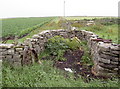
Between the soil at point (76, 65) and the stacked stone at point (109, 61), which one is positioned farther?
the soil at point (76, 65)

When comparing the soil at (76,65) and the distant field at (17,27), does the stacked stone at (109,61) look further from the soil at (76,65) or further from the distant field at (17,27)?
the distant field at (17,27)

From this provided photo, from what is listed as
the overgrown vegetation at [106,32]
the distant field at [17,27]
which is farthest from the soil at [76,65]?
the distant field at [17,27]

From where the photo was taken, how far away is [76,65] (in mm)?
7203

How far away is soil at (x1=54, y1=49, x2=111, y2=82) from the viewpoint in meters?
6.02

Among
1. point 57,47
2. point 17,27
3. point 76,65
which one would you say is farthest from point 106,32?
point 17,27

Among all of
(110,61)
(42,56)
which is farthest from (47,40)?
(110,61)

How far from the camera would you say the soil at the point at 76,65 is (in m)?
6.02

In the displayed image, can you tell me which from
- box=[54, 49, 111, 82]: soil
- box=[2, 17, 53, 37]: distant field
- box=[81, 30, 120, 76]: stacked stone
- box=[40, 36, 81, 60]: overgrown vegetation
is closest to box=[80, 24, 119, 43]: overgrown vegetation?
box=[40, 36, 81, 60]: overgrown vegetation

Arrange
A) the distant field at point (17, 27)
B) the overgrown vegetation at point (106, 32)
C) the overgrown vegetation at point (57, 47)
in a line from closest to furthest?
the overgrown vegetation at point (57, 47), the overgrown vegetation at point (106, 32), the distant field at point (17, 27)

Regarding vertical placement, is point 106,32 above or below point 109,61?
above

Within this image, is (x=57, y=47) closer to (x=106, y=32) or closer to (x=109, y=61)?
(x=109, y=61)

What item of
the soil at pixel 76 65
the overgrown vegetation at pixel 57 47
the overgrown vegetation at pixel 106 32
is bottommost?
the soil at pixel 76 65

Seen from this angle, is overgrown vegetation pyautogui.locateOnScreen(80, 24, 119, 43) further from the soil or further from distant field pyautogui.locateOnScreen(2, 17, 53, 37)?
distant field pyautogui.locateOnScreen(2, 17, 53, 37)

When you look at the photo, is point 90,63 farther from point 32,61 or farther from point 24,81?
point 24,81
